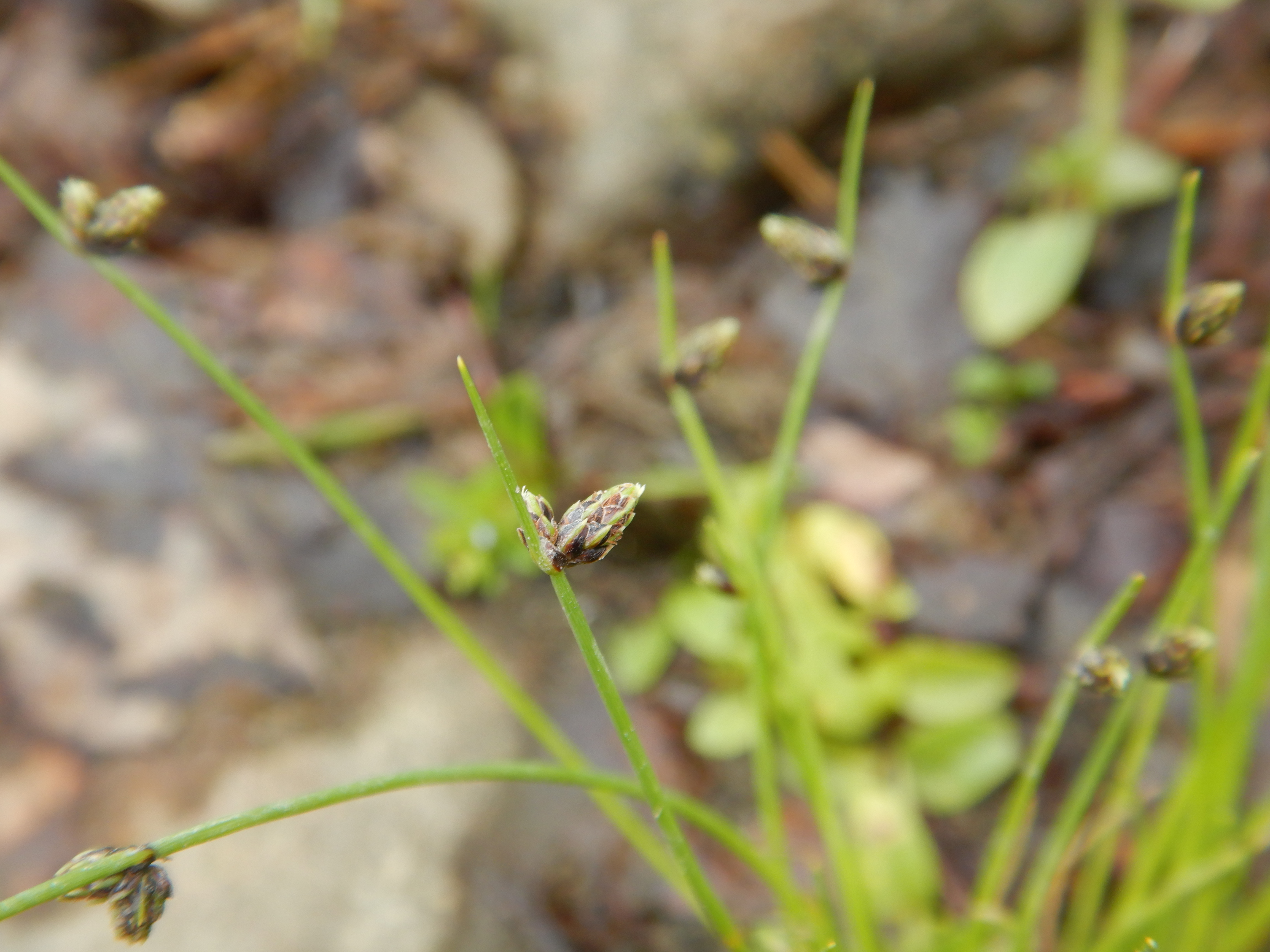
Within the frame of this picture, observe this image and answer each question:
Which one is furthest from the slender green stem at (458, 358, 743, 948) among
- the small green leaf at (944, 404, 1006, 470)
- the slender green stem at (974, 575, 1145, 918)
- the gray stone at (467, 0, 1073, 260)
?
the gray stone at (467, 0, 1073, 260)

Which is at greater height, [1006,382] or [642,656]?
[1006,382]

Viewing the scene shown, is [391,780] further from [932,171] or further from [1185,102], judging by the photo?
[1185,102]

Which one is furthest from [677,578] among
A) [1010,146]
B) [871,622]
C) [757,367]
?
[1010,146]

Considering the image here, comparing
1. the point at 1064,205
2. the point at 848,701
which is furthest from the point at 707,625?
the point at 1064,205

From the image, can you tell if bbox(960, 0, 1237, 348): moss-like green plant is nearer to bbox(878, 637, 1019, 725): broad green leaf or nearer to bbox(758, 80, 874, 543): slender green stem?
bbox(878, 637, 1019, 725): broad green leaf

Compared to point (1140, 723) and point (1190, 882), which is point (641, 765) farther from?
point (1140, 723)
